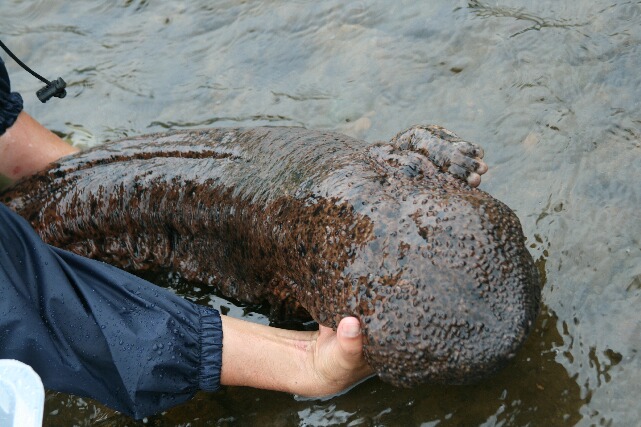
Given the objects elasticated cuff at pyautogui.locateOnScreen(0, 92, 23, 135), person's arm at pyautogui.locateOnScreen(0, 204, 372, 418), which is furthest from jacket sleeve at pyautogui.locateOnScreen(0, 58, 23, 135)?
person's arm at pyautogui.locateOnScreen(0, 204, 372, 418)

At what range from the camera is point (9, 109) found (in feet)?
13.3

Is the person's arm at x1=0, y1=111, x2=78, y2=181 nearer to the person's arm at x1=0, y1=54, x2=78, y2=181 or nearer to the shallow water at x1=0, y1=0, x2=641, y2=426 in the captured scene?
the person's arm at x1=0, y1=54, x2=78, y2=181

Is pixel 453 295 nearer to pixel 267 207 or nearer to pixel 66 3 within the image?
pixel 267 207

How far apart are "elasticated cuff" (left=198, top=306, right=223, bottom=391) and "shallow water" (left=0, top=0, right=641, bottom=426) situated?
0.24 meters

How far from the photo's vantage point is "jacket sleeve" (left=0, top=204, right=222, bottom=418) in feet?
8.61

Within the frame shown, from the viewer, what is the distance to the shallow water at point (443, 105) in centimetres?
279

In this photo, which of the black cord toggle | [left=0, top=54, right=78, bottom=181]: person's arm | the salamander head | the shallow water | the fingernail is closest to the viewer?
the salamander head

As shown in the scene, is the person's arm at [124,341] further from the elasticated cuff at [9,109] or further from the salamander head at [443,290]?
the elasticated cuff at [9,109]

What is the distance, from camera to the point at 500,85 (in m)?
3.94

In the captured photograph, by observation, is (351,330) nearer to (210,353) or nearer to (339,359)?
(339,359)

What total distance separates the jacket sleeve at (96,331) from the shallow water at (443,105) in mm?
359

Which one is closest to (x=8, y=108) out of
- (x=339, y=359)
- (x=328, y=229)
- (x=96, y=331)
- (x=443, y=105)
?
(x=96, y=331)

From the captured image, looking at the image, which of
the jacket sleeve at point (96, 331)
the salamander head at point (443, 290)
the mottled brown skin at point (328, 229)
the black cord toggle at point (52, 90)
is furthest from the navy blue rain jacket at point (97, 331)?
the black cord toggle at point (52, 90)

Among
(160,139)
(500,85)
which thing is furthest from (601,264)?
(160,139)
